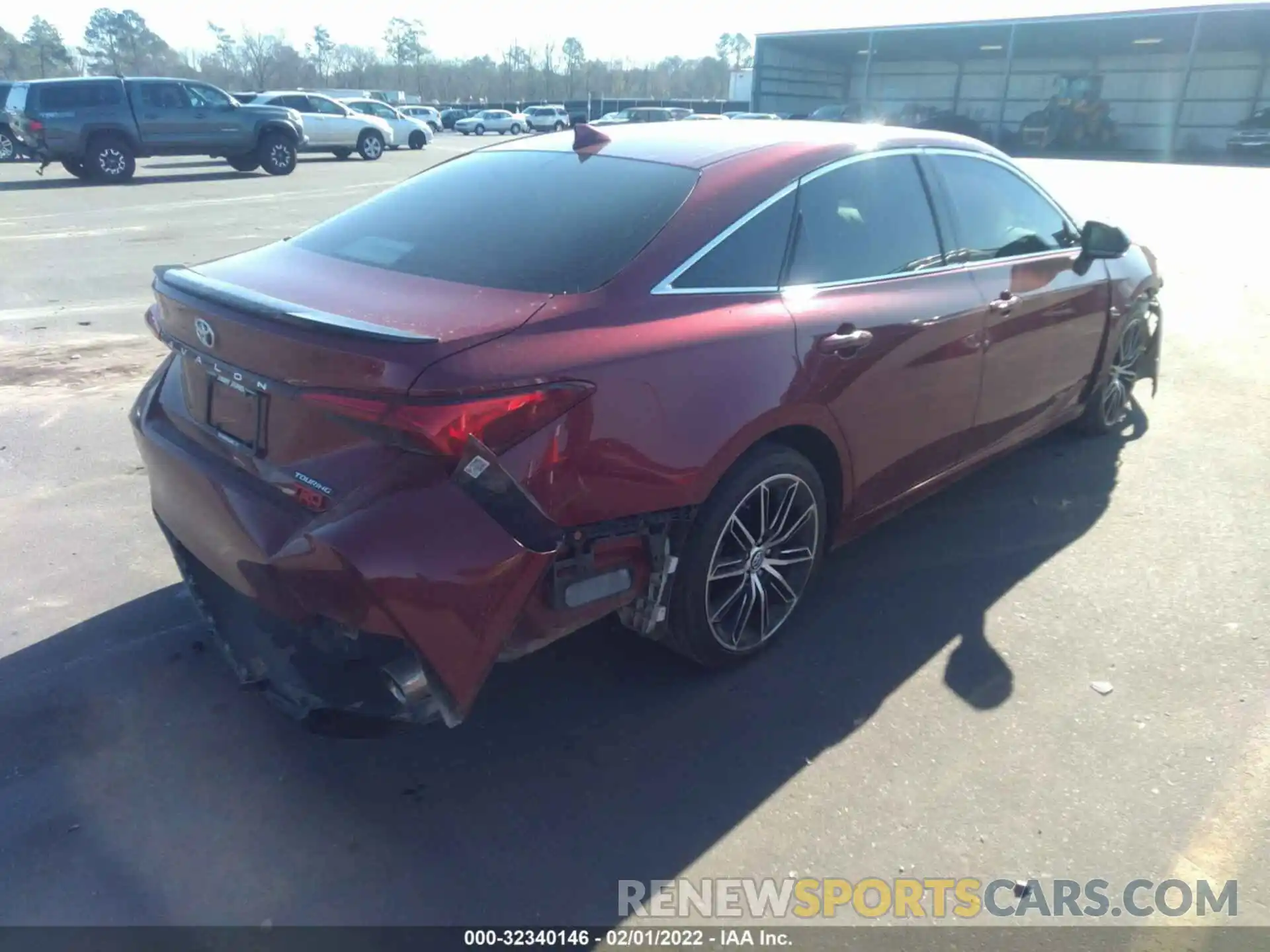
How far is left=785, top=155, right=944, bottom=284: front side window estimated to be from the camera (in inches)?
131

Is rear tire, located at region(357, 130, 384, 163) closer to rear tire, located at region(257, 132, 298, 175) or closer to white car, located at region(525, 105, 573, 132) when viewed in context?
rear tire, located at region(257, 132, 298, 175)

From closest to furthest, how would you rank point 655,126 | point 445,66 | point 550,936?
1. point 550,936
2. point 655,126
3. point 445,66

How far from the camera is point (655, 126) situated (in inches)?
158

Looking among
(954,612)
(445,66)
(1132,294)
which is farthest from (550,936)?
(445,66)

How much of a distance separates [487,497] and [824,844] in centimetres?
133

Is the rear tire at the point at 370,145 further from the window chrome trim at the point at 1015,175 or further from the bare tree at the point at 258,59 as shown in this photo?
the bare tree at the point at 258,59

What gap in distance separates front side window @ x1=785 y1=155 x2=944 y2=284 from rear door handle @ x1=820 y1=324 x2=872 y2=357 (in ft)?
0.66

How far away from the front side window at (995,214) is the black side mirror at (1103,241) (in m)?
0.09

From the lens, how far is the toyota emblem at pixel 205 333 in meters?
2.71

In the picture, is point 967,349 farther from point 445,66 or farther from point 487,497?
point 445,66

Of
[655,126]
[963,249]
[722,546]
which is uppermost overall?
[655,126]

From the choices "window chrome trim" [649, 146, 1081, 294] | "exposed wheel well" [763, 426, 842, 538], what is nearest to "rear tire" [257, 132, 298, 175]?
"window chrome trim" [649, 146, 1081, 294]

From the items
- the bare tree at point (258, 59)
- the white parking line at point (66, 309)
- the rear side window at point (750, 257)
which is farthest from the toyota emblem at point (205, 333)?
the bare tree at point (258, 59)

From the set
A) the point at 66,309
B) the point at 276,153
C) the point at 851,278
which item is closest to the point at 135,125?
the point at 276,153
